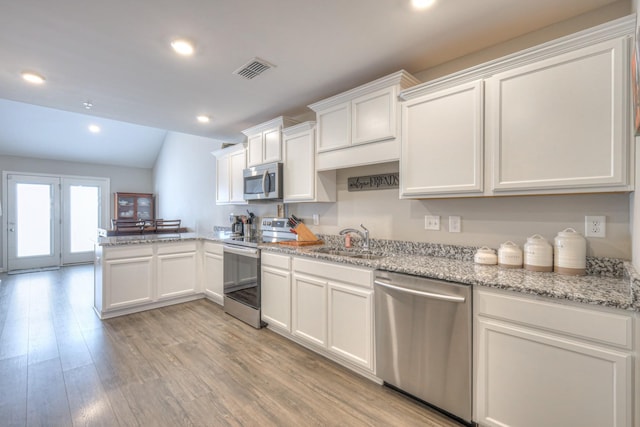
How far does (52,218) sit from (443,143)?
334 inches

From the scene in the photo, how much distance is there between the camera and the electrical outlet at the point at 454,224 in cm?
230

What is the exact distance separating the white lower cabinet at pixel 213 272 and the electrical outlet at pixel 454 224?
2.71 meters

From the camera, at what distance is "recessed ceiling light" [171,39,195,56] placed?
2.08 metres

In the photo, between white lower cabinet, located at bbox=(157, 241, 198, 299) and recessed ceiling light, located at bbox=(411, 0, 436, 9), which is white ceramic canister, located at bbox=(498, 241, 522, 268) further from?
white lower cabinet, located at bbox=(157, 241, 198, 299)

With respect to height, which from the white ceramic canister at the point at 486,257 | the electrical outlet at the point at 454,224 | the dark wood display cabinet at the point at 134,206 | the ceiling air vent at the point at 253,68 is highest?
the ceiling air vent at the point at 253,68

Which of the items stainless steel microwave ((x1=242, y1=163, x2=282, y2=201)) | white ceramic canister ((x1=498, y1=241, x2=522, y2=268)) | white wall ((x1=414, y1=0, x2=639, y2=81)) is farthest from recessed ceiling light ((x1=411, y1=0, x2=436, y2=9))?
stainless steel microwave ((x1=242, y1=163, x2=282, y2=201))

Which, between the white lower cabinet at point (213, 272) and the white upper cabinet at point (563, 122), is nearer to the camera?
the white upper cabinet at point (563, 122)

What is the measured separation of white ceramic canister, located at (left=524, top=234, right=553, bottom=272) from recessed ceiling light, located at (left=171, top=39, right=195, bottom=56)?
2.60m

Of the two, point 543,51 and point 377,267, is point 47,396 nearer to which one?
point 377,267

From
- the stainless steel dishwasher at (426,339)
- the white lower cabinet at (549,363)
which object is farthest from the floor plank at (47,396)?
the white lower cabinet at (549,363)

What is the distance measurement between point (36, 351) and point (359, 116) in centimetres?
351

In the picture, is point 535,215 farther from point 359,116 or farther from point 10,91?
point 10,91

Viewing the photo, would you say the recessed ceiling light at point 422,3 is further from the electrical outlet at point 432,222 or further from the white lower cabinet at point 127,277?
the white lower cabinet at point 127,277

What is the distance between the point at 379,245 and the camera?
277 centimetres
